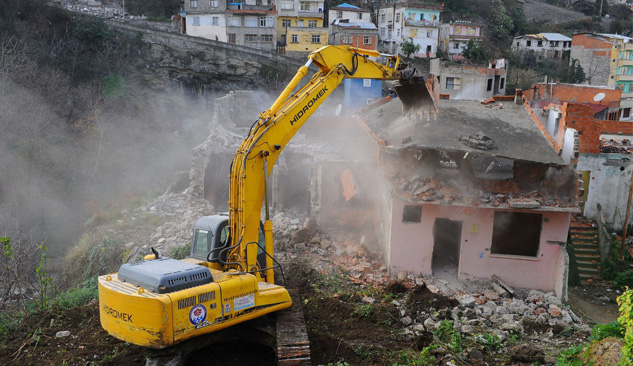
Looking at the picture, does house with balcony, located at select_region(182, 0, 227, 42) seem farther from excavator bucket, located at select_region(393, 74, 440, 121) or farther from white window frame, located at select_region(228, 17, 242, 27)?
excavator bucket, located at select_region(393, 74, 440, 121)

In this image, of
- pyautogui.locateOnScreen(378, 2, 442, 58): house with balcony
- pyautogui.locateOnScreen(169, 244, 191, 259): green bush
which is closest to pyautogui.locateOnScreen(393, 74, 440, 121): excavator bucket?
pyautogui.locateOnScreen(169, 244, 191, 259): green bush

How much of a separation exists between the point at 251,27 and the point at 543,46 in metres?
29.1

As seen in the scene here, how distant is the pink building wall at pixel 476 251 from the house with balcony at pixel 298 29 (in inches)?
1230

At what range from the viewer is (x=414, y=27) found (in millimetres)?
44188

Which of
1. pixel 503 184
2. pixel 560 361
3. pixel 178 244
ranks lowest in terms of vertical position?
pixel 178 244

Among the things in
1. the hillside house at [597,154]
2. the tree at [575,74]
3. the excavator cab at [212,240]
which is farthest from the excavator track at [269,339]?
the tree at [575,74]

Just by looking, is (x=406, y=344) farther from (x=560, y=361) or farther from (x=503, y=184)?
(x=503, y=184)

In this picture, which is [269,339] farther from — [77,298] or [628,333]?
[77,298]

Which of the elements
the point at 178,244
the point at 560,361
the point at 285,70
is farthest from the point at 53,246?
the point at 285,70

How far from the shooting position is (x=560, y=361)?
7.31m

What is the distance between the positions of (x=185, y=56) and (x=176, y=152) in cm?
1036

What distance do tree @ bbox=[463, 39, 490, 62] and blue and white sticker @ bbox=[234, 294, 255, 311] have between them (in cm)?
4121

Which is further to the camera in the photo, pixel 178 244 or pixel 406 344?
pixel 178 244

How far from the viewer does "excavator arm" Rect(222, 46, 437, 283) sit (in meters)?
7.54
